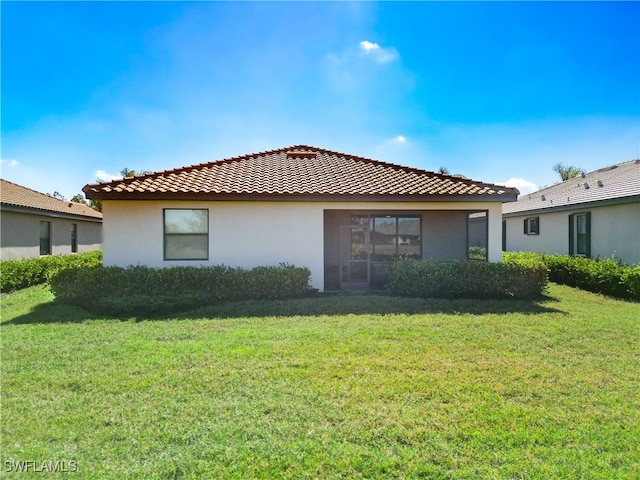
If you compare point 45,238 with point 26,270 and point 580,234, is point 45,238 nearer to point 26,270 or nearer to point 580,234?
point 26,270

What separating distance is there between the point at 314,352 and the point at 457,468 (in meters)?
2.80

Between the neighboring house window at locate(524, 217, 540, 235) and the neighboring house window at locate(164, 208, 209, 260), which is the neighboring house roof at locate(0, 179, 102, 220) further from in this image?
the neighboring house window at locate(524, 217, 540, 235)

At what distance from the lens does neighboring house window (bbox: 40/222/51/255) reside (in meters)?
15.8

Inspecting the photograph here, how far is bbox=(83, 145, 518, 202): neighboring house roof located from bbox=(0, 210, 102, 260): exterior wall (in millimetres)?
6941

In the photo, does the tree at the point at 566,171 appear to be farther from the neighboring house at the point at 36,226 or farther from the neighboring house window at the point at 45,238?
the neighboring house window at the point at 45,238

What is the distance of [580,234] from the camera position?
14531mm

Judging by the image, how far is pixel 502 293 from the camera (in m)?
9.68

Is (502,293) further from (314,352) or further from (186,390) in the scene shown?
(186,390)

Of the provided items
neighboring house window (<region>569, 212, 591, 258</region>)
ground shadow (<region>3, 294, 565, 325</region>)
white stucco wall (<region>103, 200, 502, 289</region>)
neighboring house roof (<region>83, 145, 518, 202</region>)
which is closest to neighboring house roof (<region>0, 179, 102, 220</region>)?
white stucco wall (<region>103, 200, 502, 289</region>)

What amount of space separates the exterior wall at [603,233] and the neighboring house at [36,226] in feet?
74.7

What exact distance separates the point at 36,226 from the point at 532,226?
24498 mm

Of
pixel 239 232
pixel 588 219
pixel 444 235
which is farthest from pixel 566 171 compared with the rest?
pixel 239 232

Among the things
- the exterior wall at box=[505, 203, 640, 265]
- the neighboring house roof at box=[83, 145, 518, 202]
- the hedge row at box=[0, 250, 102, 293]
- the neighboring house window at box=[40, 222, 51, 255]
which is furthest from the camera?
the neighboring house window at box=[40, 222, 51, 255]

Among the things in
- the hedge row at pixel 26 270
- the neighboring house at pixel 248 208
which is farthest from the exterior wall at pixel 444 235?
the hedge row at pixel 26 270
